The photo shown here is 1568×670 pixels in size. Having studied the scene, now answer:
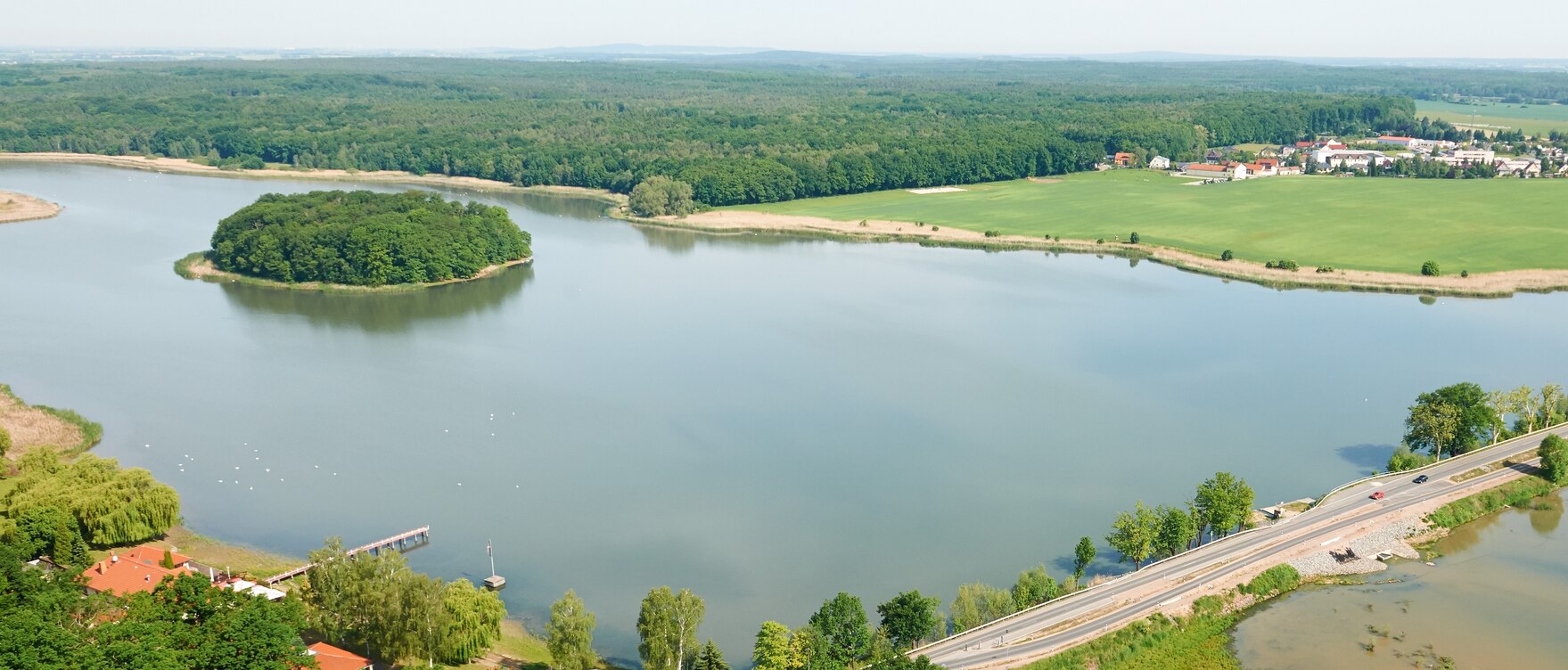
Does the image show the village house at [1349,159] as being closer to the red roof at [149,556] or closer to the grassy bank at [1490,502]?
the grassy bank at [1490,502]

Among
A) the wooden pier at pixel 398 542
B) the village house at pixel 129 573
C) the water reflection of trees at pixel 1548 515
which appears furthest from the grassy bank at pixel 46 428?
the water reflection of trees at pixel 1548 515

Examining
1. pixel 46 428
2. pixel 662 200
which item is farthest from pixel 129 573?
pixel 662 200

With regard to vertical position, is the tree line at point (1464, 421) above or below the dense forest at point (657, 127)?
below

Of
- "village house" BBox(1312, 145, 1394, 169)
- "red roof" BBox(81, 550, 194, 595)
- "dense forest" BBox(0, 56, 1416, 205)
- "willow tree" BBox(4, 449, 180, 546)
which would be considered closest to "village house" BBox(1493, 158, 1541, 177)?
"village house" BBox(1312, 145, 1394, 169)

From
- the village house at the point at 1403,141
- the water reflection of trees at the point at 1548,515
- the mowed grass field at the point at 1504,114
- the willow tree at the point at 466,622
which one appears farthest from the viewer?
the mowed grass field at the point at 1504,114

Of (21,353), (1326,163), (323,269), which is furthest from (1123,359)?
(1326,163)

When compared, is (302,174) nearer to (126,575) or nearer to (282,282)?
(282,282)

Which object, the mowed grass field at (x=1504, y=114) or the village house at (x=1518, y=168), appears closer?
the village house at (x=1518, y=168)

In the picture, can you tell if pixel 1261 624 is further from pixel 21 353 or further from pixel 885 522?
pixel 21 353
